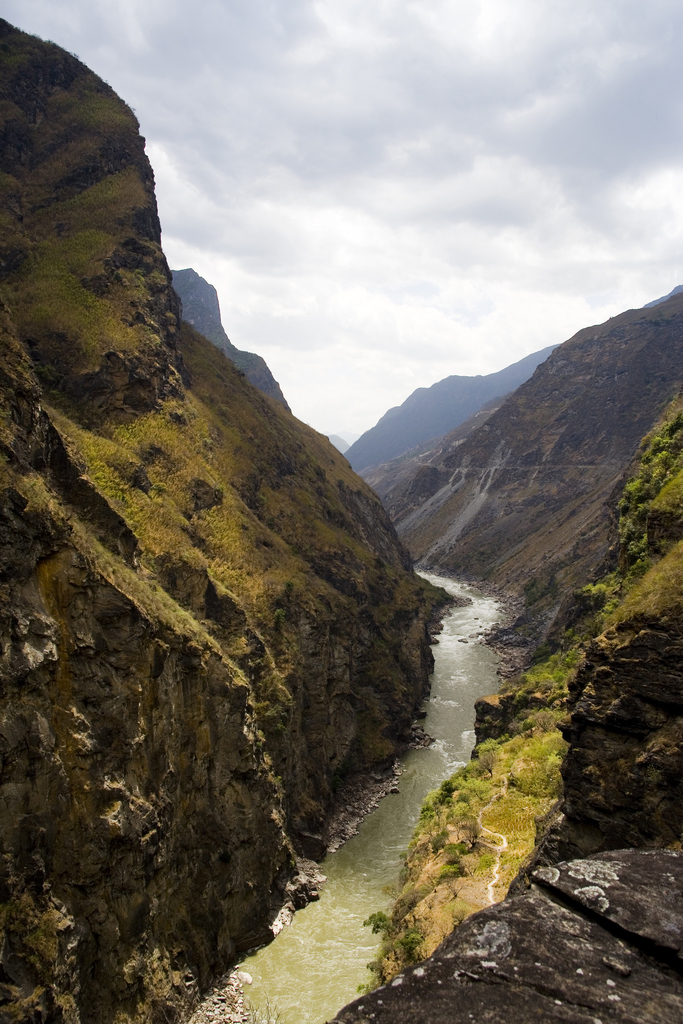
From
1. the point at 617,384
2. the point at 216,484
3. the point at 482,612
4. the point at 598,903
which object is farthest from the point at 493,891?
the point at 617,384

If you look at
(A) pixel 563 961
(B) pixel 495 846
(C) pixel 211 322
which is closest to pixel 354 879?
(B) pixel 495 846

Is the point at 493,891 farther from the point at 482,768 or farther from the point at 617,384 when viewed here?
the point at 617,384

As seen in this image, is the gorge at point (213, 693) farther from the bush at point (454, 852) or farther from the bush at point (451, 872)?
the bush at point (454, 852)

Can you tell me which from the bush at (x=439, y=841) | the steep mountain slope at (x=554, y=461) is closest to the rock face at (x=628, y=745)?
the bush at (x=439, y=841)

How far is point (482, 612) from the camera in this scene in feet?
290

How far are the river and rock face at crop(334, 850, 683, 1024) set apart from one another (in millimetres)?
18161

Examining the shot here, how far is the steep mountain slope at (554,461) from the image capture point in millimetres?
110250

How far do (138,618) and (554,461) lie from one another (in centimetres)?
13587

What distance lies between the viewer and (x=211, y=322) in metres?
149

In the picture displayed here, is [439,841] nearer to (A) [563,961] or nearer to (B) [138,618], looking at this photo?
(B) [138,618]

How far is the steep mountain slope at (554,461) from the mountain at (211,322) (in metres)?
56.7

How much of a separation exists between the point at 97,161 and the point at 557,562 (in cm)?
8557

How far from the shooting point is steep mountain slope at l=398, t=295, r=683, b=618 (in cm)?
11025

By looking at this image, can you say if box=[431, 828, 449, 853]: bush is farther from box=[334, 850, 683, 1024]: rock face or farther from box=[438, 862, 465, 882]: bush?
box=[334, 850, 683, 1024]: rock face
